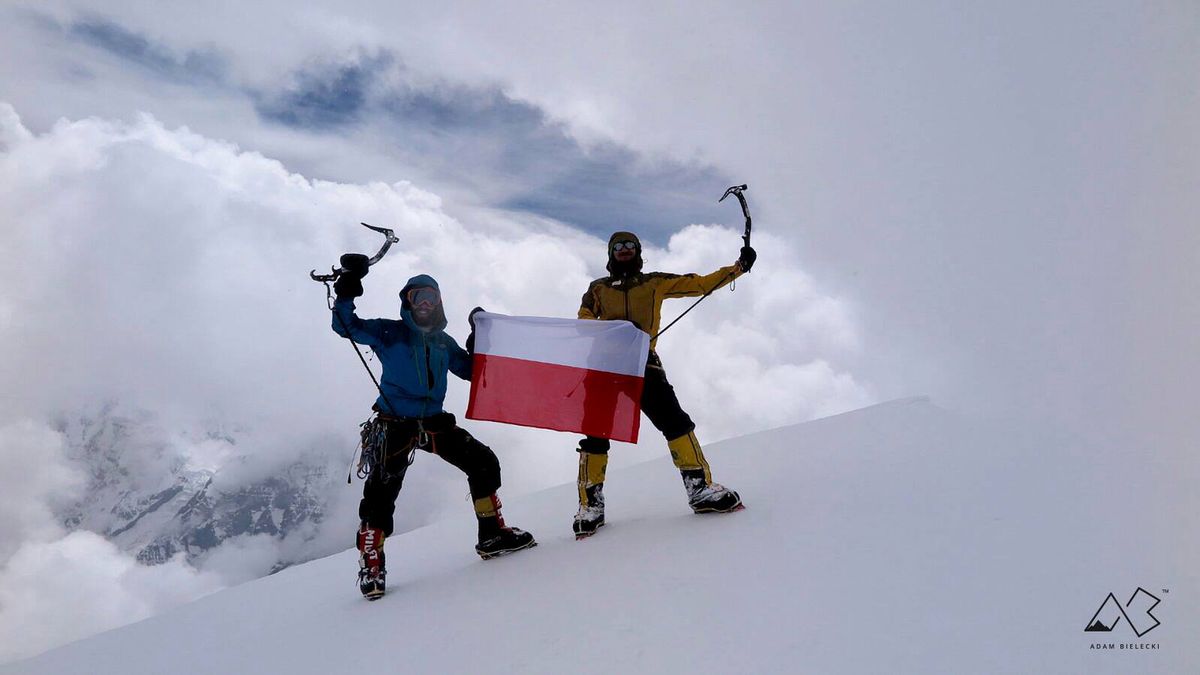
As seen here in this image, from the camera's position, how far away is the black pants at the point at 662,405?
5863 mm

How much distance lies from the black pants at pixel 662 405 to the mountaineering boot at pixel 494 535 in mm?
1585

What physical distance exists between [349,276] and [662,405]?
9.72 ft

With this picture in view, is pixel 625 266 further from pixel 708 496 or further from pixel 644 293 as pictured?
pixel 708 496

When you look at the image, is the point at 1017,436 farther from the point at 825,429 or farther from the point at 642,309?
the point at 642,309

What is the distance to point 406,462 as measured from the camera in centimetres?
590

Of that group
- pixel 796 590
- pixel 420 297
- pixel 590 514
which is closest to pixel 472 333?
pixel 420 297

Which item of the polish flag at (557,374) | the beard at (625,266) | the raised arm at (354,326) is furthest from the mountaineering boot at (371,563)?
the beard at (625,266)

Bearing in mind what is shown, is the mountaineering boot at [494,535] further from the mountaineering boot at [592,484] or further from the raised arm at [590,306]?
the raised arm at [590,306]

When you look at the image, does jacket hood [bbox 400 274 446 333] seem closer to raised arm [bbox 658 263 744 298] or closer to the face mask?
the face mask

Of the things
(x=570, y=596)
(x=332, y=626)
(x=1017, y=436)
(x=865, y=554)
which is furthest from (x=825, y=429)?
(x=332, y=626)

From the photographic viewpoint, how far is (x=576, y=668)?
322 cm

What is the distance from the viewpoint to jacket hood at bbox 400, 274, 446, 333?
230 inches

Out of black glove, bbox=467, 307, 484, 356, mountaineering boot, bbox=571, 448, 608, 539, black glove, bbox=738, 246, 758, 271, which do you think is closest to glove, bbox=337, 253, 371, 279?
black glove, bbox=467, 307, 484, 356

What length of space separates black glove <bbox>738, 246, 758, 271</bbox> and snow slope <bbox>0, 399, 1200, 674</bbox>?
2.08 metres
